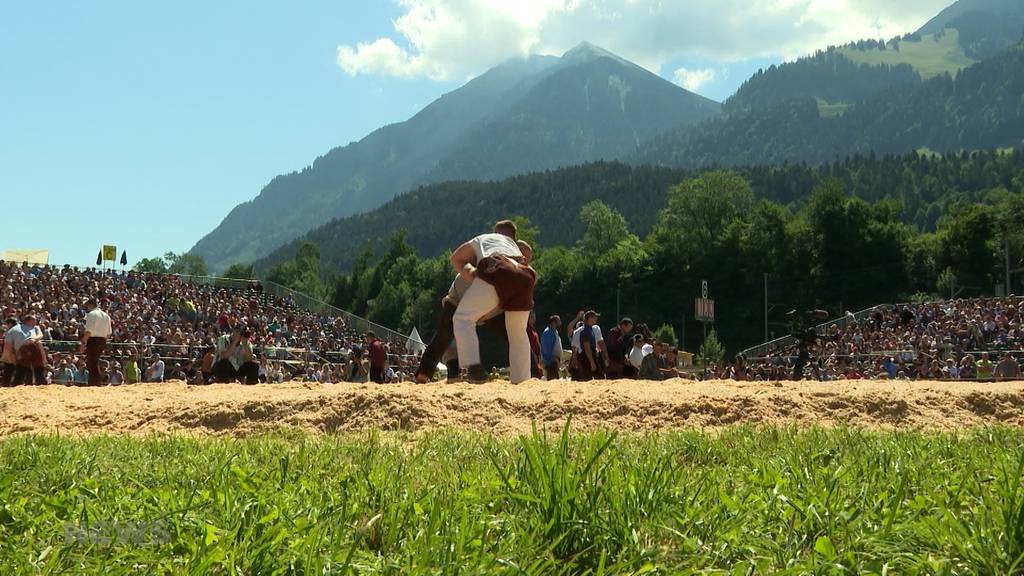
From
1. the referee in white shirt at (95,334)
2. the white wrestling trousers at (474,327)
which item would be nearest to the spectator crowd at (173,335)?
the referee in white shirt at (95,334)

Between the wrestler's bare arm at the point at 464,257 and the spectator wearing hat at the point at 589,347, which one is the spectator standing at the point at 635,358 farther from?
the wrestler's bare arm at the point at 464,257

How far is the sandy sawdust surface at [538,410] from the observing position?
6461 millimetres

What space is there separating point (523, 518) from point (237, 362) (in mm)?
14410

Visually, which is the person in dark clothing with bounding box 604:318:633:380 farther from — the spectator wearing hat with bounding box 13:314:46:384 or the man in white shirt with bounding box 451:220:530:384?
the spectator wearing hat with bounding box 13:314:46:384

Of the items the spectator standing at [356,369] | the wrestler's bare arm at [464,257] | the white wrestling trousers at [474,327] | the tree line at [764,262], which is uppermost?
the tree line at [764,262]

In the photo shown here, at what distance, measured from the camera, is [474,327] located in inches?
372

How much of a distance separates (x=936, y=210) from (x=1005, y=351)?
13324cm

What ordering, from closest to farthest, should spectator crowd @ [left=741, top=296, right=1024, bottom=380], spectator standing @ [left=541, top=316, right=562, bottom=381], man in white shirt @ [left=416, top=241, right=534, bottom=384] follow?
man in white shirt @ [left=416, top=241, right=534, bottom=384] < spectator standing @ [left=541, top=316, right=562, bottom=381] < spectator crowd @ [left=741, top=296, right=1024, bottom=380]

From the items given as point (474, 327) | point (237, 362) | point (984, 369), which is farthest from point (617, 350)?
point (984, 369)

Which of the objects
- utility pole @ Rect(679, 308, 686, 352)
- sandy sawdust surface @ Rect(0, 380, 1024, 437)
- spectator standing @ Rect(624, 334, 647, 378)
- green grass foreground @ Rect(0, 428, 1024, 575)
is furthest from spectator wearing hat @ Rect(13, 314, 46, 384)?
utility pole @ Rect(679, 308, 686, 352)

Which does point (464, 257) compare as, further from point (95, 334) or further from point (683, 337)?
point (683, 337)

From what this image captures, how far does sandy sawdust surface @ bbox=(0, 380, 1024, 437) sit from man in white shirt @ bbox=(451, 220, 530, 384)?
1.51 m

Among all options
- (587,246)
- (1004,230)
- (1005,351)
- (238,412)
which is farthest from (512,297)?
(587,246)

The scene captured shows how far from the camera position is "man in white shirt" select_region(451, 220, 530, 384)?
30.4 ft
